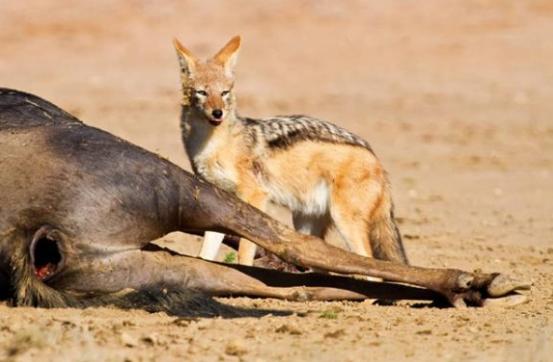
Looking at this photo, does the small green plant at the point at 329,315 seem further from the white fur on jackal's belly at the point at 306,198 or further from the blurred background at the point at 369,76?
the blurred background at the point at 369,76

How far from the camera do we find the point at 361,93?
21109 mm

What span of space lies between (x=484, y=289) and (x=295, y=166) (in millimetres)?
2396

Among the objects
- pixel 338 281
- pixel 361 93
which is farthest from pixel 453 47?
Answer: pixel 338 281

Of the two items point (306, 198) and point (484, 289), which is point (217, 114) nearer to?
point (306, 198)

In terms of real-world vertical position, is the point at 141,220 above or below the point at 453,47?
below

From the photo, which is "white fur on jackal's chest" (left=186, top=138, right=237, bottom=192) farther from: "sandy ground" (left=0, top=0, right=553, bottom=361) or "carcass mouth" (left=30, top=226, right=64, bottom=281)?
"carcass mouth" (left=30, top=226, right=64, bottom=281)

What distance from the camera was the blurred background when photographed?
15.7 meters

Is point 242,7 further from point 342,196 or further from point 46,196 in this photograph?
point 46,196

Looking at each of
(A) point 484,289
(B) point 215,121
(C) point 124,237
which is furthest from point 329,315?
(B) point 215,121

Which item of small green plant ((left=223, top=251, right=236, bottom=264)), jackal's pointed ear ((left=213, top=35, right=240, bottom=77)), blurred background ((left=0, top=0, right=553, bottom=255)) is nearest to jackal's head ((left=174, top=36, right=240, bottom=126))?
jackal's pointed ear ((left=213, top=35, right=240, bottom=77))

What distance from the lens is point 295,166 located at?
998 centimetres

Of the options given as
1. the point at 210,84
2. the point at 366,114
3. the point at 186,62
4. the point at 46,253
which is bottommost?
the point at 46,253

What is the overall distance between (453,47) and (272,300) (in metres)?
15.8

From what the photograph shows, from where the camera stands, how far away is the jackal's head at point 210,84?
33.4ft
